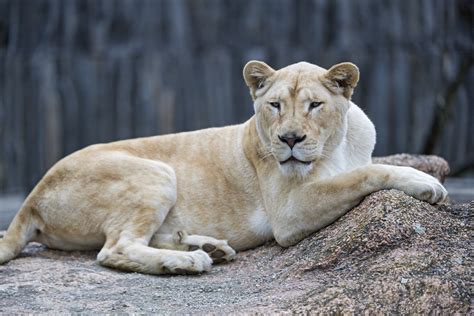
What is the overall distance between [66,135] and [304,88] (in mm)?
4179

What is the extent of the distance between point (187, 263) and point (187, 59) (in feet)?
12.6

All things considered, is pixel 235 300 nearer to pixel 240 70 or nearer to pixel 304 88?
pixel 304 88

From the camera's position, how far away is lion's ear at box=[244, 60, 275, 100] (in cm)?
503

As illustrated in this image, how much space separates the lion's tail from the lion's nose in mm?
1843

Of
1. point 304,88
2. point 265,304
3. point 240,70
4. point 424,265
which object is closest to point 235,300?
point 265,304

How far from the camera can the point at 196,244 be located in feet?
16.8

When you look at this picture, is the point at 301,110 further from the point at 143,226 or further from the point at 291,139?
the point at 143,226

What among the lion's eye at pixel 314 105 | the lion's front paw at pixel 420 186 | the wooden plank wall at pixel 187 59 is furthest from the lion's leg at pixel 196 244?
the wooden plank wall at pixel 187 59

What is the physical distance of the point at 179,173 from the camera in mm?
5570

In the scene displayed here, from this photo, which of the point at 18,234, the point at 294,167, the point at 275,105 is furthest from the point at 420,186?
the point at 18,234

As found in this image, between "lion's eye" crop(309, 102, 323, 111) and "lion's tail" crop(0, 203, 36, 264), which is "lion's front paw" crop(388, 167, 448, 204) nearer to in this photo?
"lion's eye" crop(309, 102, 323, 111)

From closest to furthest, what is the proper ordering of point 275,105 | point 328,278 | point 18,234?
point 328,278, point 275,105, point 18,234

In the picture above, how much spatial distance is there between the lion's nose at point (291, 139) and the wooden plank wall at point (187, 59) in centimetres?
373

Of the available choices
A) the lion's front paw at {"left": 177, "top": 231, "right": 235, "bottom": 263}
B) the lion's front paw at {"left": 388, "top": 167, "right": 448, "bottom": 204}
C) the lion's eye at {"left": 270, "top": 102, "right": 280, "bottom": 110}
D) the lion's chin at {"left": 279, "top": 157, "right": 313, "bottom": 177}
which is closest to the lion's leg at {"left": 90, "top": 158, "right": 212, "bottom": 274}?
the lion's front paw at {"left": 177, "top": 231, "right": 235, "bottom": 263}
